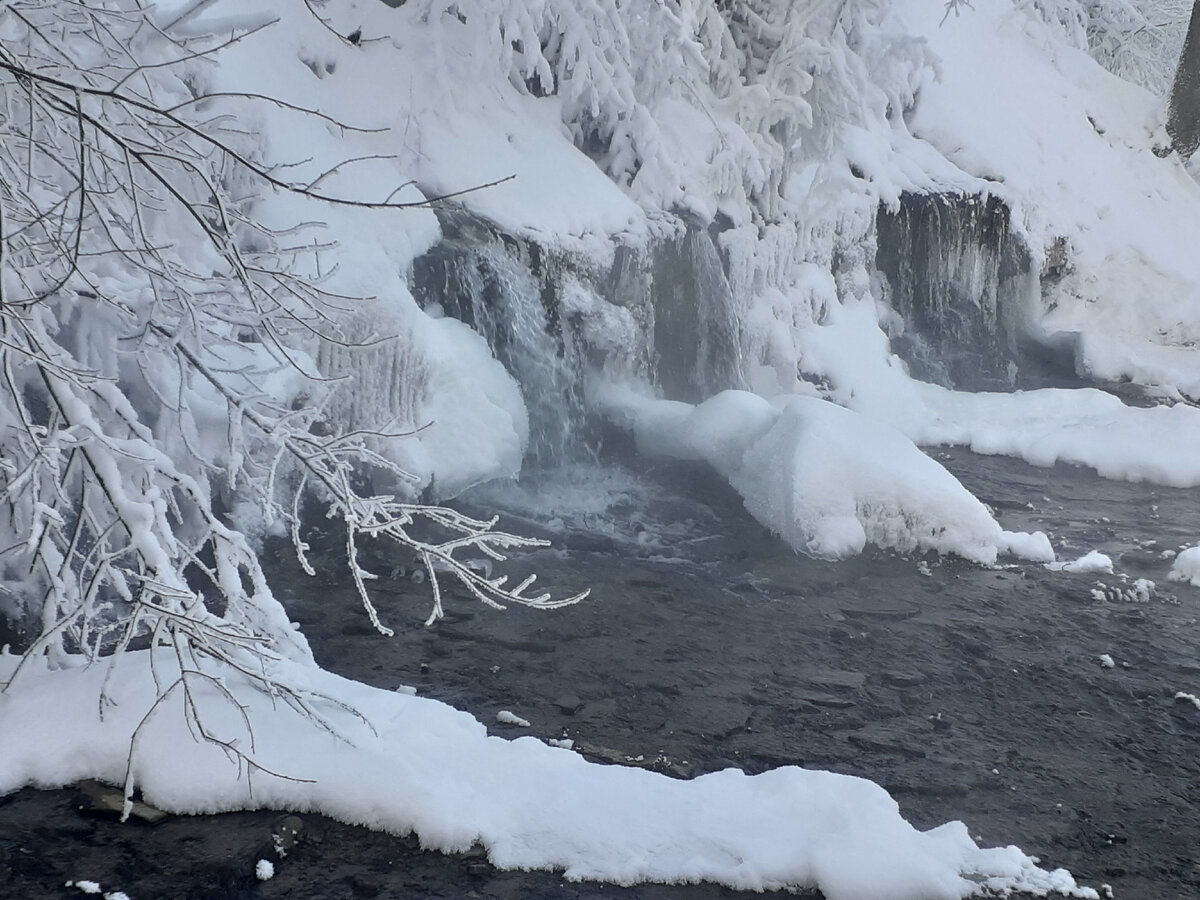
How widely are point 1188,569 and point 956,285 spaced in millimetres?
8987

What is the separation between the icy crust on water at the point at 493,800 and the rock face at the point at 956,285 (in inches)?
493

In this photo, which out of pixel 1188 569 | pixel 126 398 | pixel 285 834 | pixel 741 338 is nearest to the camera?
pixel 285 834

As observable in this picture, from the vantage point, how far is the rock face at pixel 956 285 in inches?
598

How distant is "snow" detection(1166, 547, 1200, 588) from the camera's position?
300 inches

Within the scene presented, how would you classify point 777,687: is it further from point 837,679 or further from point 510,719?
point 510,719

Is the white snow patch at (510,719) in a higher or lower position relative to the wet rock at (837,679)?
lower

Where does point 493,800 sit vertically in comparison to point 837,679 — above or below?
above

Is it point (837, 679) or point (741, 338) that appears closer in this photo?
point (837, 679)

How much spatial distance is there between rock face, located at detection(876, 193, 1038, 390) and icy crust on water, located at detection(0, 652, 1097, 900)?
41.1ft

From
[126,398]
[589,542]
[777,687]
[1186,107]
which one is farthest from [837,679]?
→ [1186,107]

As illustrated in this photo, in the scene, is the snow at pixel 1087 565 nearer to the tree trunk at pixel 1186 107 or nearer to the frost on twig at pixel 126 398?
the frost on twig at pixel 126 398

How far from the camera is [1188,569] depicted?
767 cm

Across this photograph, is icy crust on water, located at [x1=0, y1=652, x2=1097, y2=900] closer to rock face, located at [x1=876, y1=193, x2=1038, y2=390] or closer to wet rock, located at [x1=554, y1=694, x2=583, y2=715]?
wet rock, located at [x1=554, y1=694, x2=583, y2=715]

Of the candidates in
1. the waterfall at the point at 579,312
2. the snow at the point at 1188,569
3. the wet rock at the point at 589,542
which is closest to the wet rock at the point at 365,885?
the wet rock at the point at 589,542
